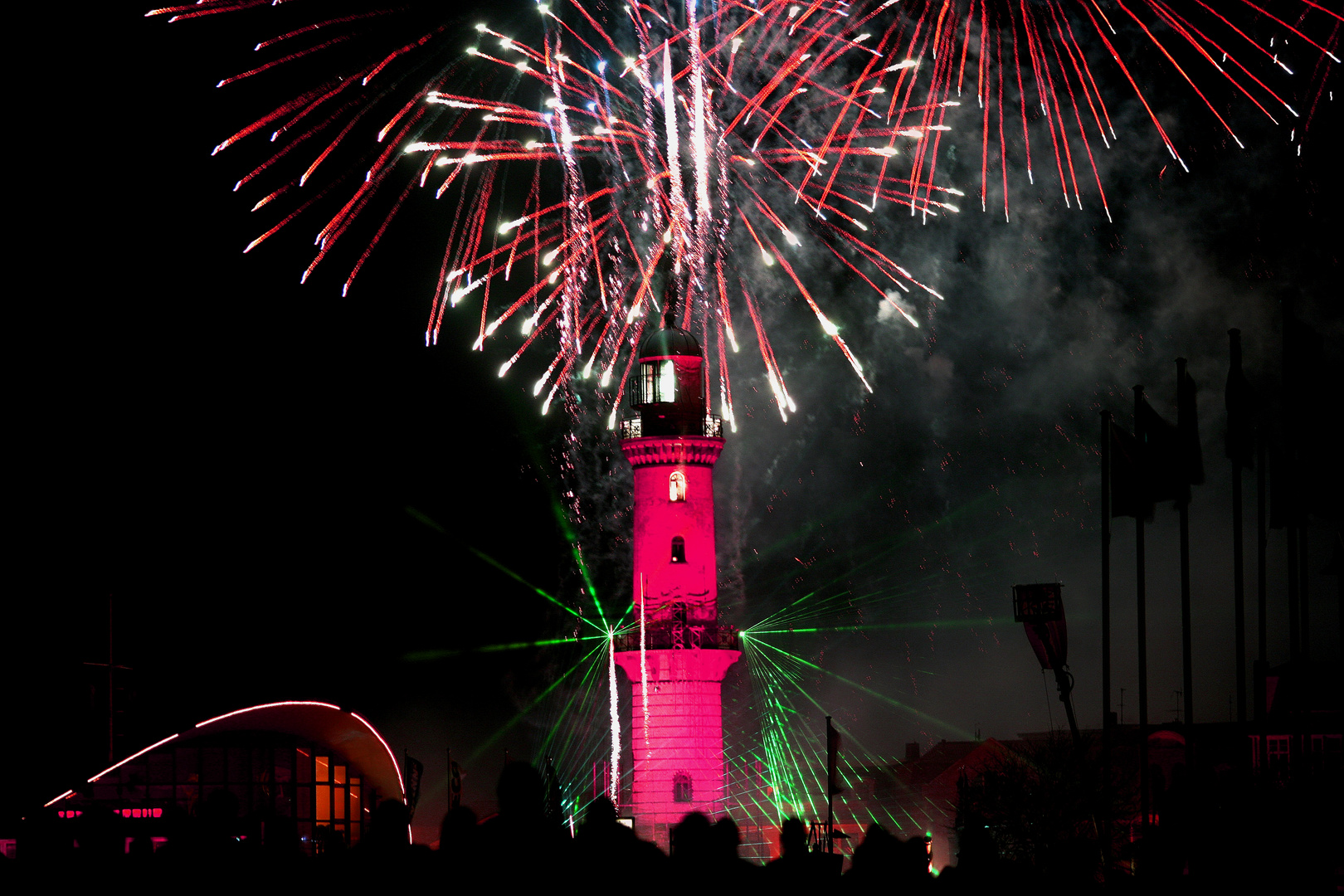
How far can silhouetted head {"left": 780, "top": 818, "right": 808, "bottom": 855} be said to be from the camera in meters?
10.6

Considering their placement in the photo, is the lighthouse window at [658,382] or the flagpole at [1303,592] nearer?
the flagpole at [1303,592]

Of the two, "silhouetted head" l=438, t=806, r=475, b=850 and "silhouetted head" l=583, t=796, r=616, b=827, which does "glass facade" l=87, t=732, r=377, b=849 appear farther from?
"silhouetted head" l=583, t=796, r=616, b=827

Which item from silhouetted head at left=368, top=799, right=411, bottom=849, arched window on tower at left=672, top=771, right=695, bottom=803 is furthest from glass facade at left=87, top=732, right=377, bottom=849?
silhouetted head at left=368, top=799, right=411, bottom=849

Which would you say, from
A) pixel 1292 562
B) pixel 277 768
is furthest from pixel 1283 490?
pixel 277 768

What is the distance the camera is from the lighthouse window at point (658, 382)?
173ft

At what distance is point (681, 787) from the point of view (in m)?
50.4

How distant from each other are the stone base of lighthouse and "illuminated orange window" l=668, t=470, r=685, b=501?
4928mm

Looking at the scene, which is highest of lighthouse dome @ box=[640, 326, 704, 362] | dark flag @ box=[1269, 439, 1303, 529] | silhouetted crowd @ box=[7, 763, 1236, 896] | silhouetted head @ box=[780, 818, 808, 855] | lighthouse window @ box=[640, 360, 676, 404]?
lighthouse dome @ box=[640, 326, 704, 362]

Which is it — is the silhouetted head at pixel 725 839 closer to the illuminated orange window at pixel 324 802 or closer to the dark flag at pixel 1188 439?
the dark flag at pixel 1188 439

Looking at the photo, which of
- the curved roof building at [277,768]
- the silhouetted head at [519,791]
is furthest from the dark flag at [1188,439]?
the silhouetted head at [519,791]

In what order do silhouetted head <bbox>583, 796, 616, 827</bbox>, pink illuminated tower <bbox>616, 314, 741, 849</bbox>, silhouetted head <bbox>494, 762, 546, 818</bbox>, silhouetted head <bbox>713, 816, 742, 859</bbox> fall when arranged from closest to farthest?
silhouetted head <bbox>494, 762, 546, 818</bbox> → silhouetted head <bbox>713, 816, 742, 859</bbox> → silhouetted head <bbox>583, 796, 616, 827</bbox> → pink illuminated tower <bbox>616, 314, 741, 849</bbox>

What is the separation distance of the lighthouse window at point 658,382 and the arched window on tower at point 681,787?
38.7 ft

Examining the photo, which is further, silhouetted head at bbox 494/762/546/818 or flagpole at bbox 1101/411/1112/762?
flagpole at bbox 1101/411/1112/762

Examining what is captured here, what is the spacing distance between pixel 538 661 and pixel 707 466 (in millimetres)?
18634
